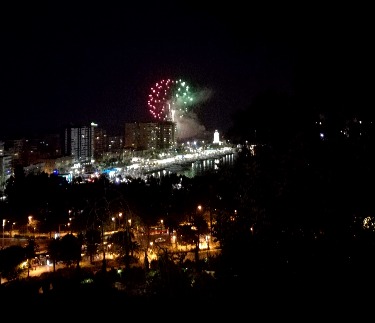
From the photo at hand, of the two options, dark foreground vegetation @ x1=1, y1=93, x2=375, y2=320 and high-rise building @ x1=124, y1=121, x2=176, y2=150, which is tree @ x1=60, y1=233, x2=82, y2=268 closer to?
dark foreground vegetation @ x1=1, y1=93, x2=375, y2=320

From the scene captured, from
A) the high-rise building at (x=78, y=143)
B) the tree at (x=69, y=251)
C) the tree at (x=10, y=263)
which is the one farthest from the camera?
the high-rise building at (x=78, y=143)

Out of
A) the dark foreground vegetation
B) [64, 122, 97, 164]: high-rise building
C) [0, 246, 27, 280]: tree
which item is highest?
[64, 122, 97, 164]: high-rise building

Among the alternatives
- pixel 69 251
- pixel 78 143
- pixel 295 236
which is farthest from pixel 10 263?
pixel 78 143

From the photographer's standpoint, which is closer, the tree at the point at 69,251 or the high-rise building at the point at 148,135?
the tree at the point at 69,251

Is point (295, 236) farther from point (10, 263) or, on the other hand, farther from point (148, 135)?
point (148, 135)

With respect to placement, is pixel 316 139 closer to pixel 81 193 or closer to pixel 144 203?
pixel 144 203

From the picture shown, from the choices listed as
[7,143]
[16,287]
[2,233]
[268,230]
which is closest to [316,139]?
[268,230]

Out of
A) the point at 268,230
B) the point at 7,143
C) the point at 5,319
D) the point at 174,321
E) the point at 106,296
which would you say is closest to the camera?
the point at 268,230

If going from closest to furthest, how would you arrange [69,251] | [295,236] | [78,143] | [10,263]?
[295,236] < [10,263] < [69,251] < [78,143]

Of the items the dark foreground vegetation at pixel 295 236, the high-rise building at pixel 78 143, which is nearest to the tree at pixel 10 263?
the dark foreground vegetation at pixel 295 236

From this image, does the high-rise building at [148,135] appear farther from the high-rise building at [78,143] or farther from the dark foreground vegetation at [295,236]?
the dark foreground vegetation at [295,236]

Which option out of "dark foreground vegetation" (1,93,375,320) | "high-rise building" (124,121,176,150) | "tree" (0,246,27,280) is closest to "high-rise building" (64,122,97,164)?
"high-rise building" (124,121,176,150)
